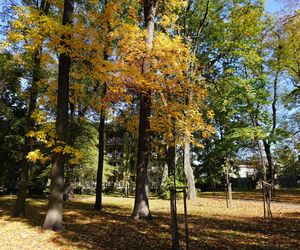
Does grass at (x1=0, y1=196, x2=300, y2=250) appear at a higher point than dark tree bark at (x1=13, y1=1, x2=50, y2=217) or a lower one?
lower

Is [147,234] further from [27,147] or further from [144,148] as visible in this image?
[27,147]

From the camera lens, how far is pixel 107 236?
8398 millimetres

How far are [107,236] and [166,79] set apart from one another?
5990 millimetres

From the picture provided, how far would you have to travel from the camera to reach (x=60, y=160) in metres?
9.76

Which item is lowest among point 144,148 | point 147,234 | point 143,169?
point 147,234

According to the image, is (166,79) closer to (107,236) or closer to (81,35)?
(81,35)

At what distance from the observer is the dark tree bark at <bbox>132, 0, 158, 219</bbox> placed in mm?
11289

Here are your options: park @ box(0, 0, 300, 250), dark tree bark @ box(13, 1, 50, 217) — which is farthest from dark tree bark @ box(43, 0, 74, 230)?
dark tree bark @ box(13, 1, 50, 217)

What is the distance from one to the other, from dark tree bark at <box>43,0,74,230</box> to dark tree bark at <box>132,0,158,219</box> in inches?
119

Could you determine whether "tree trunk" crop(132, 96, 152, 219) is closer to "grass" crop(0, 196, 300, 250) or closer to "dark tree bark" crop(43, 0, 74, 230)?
"grass" crop(0, 196, 300, 250)

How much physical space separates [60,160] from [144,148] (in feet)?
11.5

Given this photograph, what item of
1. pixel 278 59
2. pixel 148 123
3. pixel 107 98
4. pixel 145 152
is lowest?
pixel 145 152

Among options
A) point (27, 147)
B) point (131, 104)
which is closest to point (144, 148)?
point (131, 104)

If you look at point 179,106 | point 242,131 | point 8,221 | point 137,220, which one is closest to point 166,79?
point 179,106
